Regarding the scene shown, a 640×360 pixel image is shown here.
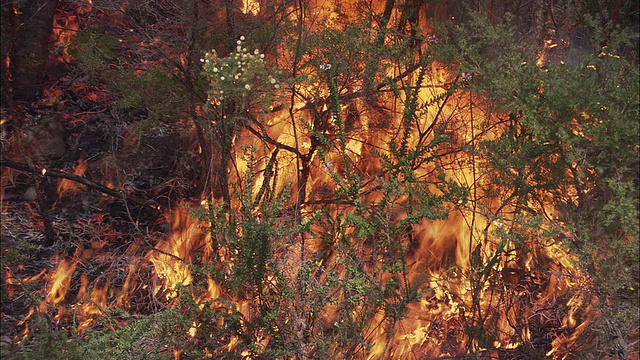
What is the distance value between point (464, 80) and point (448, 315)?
Result: 61.9 inches

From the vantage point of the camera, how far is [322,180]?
5094mm

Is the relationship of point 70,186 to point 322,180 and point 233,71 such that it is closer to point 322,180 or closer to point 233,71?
point 322,180

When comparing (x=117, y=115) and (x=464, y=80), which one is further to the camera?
(x=117, y=115)

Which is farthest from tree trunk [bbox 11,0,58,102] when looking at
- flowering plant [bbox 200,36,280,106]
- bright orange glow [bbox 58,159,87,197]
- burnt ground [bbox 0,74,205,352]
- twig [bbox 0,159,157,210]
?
flowering plant [bbox 200,36,280,106]

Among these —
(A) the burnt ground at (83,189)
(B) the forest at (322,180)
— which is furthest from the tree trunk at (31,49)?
(A) the burnt ground at (83,189)

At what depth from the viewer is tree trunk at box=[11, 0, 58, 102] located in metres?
5.75

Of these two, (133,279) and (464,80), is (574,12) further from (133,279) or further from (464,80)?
(133,279)

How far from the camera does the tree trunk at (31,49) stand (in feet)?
18.9

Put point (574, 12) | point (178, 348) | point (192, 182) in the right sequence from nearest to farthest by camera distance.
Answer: point (178, 348) < point (574, 12) < point (192, 182)

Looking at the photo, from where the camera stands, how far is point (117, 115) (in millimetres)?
6156

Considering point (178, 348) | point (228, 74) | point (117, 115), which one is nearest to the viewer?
point (228, 74)

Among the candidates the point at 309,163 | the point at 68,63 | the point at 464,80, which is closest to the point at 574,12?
the point at 464,80

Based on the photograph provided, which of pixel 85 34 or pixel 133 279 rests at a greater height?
pixel 85 34

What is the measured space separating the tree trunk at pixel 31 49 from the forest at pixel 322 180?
18 mm
